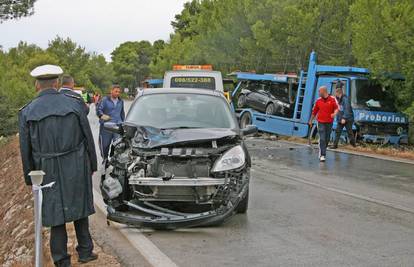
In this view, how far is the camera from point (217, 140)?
684 cm

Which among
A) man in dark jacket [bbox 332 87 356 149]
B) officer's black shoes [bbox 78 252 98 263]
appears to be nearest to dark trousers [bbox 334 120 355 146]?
man in dark jacket [bbox 332 87 356 149]

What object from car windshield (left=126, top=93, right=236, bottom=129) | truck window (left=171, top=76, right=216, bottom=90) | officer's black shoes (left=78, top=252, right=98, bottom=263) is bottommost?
officer's black shoes (left=78, top=252, right=98, bottom=263)

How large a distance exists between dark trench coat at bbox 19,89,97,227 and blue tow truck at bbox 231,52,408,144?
1202cm

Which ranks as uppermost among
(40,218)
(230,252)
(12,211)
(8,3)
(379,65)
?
(8,3)

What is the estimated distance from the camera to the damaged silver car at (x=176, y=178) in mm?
6531

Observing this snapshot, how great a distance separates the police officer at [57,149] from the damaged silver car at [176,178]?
1.53 meters

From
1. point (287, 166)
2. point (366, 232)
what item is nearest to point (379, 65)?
point (287, 166)

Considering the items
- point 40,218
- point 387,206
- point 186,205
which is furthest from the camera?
point 387,206

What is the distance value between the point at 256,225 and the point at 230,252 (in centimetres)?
126

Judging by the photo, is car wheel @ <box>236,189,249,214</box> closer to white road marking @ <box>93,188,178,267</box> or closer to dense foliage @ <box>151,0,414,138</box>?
white road marking @ <box>93,188,178,267</box>

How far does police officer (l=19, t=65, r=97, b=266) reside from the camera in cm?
494

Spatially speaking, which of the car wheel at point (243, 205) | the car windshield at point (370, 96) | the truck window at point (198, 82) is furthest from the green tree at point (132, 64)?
the car wheel at point (243, 205)

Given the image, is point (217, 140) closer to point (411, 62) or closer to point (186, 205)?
point (186, 205)

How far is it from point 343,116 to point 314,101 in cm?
254
